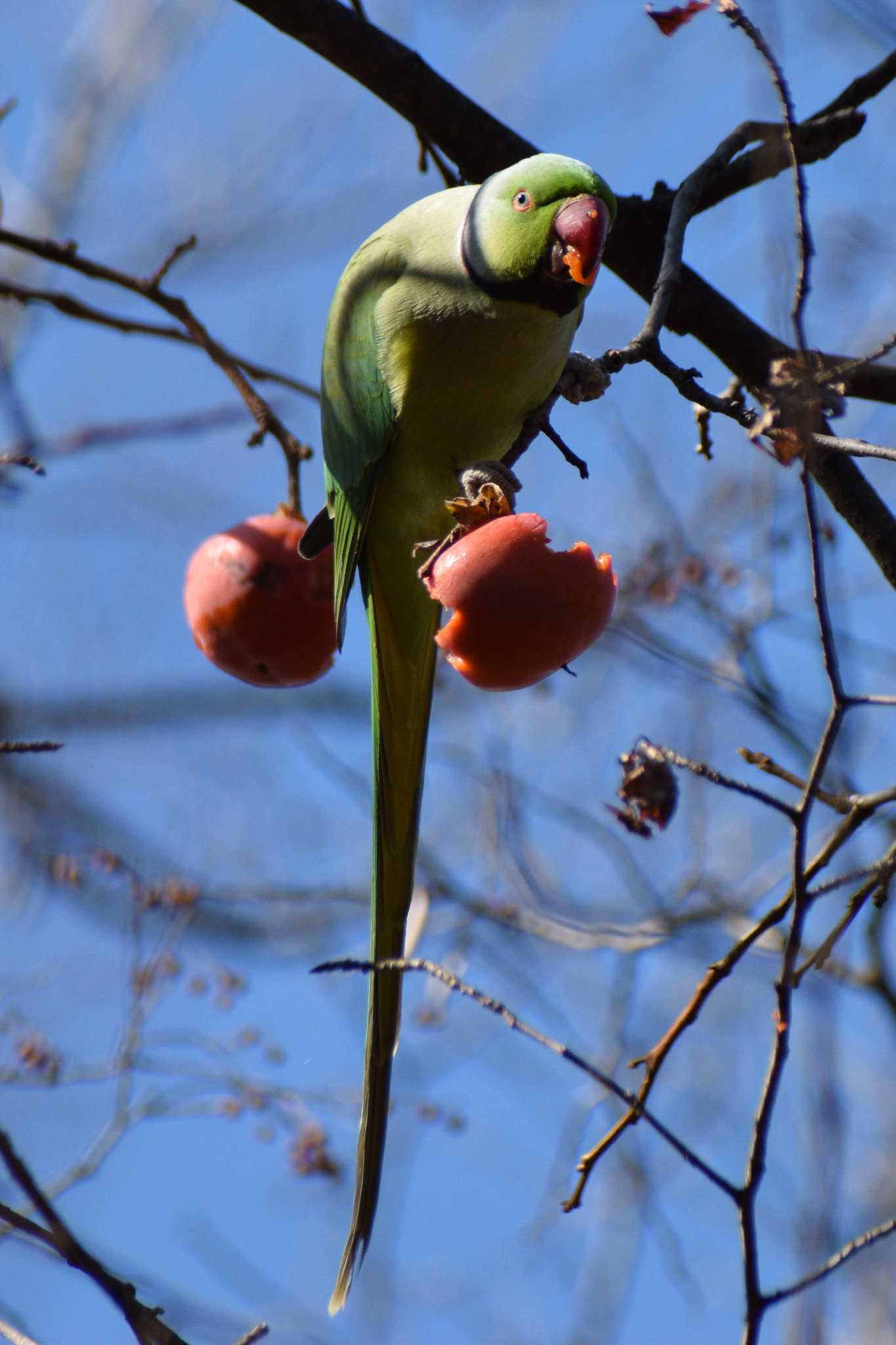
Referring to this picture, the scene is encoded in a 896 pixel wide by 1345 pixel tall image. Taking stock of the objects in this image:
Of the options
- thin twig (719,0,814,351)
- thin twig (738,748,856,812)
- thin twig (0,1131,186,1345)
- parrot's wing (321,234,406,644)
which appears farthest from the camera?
parrot's wing (321,234,406,644)

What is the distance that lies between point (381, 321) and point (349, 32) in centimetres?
48

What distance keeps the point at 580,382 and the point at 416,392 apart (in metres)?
0.36

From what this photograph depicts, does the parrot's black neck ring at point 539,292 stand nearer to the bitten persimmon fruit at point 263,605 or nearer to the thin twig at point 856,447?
the bitten persimmon fruit at point 263,605

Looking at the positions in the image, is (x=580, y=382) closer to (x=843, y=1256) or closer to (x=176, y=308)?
(x=176, y=308)

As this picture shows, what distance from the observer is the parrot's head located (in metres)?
2.04

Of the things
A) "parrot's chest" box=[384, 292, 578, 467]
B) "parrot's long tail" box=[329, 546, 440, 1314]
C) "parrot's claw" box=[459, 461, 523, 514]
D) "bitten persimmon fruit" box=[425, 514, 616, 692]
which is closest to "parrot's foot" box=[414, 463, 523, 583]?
"parrot's claw" box=[459, 461, 523, 514]

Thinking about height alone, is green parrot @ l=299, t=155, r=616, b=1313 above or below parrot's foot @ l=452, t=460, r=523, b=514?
above

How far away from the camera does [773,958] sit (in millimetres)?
3729

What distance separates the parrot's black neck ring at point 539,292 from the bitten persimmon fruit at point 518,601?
62cm

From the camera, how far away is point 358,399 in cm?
243

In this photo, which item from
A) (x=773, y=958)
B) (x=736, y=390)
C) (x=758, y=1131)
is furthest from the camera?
(x=773, y=958)

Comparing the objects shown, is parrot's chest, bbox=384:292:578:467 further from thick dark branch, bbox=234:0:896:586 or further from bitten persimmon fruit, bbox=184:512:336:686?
bitten persimmon fruit, bbox=184:512:336:686

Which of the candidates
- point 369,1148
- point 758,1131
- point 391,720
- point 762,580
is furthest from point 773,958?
point 758,1131

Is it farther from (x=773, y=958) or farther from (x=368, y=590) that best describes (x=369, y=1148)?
(x=773, y=958)
